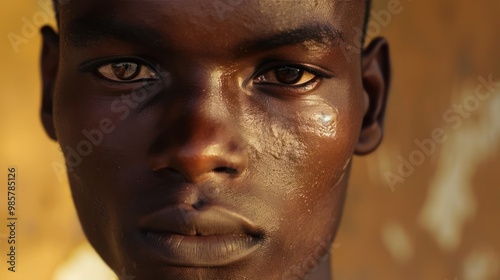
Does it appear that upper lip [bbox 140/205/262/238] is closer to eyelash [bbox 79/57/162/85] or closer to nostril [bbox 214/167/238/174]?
nostril [bbox 214/167/238/174]

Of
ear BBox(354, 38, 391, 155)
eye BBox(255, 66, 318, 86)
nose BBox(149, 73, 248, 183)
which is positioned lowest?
nose BBox(149, 73, 248, 183)

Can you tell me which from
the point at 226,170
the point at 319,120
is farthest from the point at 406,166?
the point at 226,170

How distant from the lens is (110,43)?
1177 millimetres

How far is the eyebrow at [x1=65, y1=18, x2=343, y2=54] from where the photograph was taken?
1.14m

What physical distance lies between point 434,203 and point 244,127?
2.70ft

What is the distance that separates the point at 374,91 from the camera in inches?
57.1

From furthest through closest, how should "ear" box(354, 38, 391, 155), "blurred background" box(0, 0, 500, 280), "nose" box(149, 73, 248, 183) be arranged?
"blurred background" box(0, 0, 500, 280), "ear" box(354, 38, 391, 155), "nose" box(149, 73, 248, 183)

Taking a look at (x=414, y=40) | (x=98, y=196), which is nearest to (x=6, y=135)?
(x=98, y=196)

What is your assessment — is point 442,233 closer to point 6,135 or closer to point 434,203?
point 434,203

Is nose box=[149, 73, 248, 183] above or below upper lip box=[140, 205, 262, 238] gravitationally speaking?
above

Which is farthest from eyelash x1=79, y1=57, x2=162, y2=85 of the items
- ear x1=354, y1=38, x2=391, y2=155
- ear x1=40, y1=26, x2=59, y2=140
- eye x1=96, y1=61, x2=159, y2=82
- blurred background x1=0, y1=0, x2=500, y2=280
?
blurred background x1=0, y1=0, x2=500, y2=280

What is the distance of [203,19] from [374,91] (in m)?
0.41

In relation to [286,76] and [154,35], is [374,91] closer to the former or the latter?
[286,76]

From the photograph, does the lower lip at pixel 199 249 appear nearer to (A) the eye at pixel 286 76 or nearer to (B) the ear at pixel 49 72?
(A) the eye at pixel 286 76
